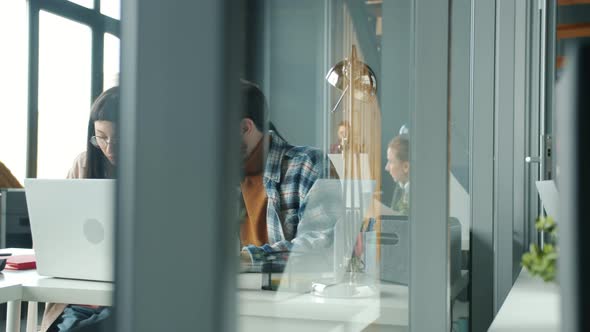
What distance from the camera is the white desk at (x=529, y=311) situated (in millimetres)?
1279

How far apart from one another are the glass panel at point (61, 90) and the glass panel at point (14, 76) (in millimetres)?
95

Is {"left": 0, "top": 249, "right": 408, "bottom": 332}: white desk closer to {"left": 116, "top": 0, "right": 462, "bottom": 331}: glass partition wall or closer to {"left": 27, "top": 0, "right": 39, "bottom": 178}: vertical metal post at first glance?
{"left": 116, "top": 0, "right": 462, "bottom": 331}: glass partition wall

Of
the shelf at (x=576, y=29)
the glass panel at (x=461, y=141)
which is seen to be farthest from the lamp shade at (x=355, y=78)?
the shelf at (x=576, y=29)

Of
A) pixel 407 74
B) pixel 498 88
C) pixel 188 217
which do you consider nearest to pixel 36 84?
pixel 498 88

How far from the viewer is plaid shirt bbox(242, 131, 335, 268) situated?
875 mm

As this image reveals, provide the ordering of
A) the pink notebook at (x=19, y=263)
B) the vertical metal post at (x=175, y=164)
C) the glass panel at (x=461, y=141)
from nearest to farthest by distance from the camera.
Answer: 1. the vertical metal post at (x=175, y=164)
2. the glass panel at (x=461, y=141)
3. the pink notebook at (x=19, y=263)

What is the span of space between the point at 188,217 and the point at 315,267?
2.21 feet

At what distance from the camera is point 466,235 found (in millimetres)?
1896

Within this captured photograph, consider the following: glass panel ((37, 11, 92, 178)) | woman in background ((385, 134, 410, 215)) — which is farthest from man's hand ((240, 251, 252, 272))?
glass panel ((37, 11, 92, 178))

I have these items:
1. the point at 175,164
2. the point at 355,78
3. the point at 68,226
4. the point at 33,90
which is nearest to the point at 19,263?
the point at 68,226

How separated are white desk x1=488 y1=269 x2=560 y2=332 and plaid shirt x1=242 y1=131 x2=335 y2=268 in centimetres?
40

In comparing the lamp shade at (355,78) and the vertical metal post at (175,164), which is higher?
the lamp shade at (355,78)

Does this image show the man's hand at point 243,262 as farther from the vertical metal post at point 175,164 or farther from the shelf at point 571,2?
the shelf at point 571,2

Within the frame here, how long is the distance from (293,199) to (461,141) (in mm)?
960
